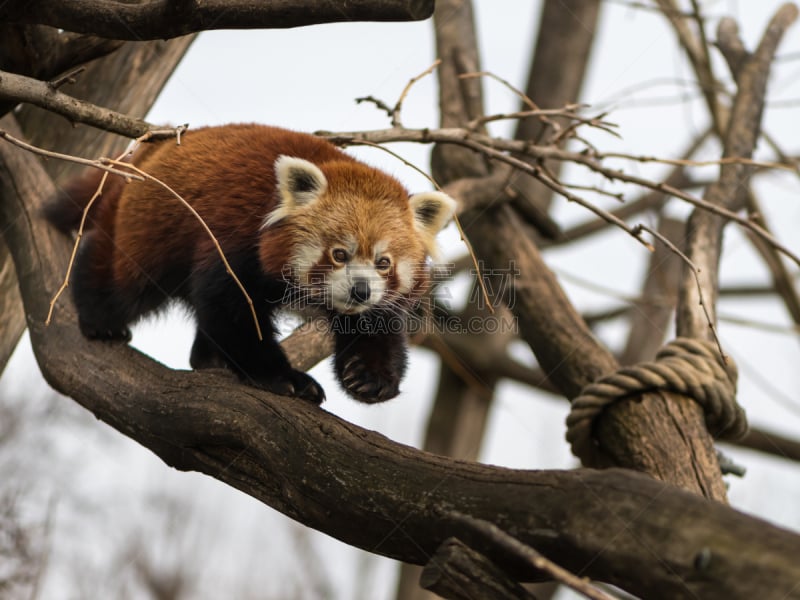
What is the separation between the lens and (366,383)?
10.1 ft

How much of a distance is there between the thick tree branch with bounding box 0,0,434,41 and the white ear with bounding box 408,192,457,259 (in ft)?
3.59

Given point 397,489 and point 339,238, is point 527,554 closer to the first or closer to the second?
point 397,489

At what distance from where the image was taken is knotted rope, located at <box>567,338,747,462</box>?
2.92m

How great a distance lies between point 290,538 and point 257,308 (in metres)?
7.91

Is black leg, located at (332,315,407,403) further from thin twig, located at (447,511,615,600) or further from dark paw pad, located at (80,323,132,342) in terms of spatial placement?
thin twig, located at (447,511,615,600)

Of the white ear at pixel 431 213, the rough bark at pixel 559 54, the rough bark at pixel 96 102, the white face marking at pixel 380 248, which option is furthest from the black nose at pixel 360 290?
the rough bark at pixel 559 54

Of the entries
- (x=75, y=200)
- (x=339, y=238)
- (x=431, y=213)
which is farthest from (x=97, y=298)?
(x=431, y=213)

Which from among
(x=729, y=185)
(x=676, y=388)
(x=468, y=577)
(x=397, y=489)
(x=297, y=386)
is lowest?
(x=468, y=577)

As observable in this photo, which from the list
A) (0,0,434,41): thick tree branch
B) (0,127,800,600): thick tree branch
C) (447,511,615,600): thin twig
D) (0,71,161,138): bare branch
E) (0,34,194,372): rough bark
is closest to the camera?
(447,511,615,600): thin twig

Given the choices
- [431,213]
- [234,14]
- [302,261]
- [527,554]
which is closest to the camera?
[527,554]

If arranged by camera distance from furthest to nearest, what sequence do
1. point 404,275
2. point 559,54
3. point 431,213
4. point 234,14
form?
1. point 559,54
2. point 431,213
3. point 404,275
4. point 234,14

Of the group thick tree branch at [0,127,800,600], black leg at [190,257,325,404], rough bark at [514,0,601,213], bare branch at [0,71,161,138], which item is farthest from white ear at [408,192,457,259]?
rough bark at [514,0,601,213]

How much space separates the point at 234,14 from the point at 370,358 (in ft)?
4.49

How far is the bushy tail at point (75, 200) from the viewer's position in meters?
3.31
